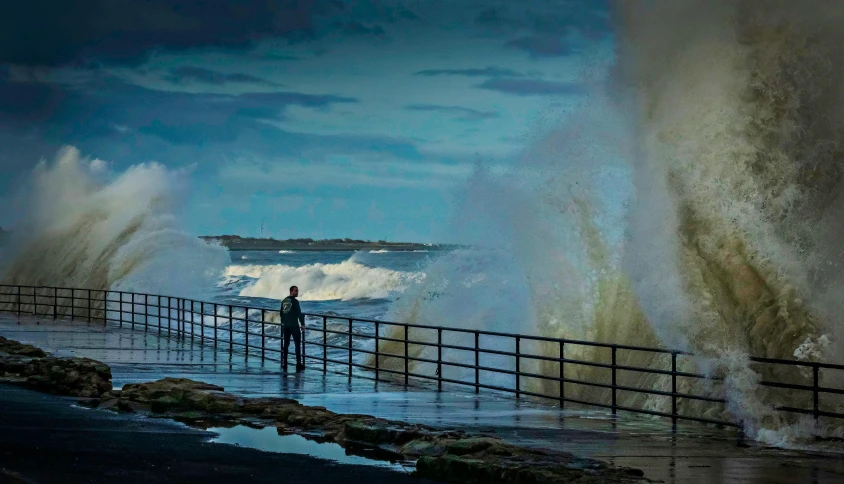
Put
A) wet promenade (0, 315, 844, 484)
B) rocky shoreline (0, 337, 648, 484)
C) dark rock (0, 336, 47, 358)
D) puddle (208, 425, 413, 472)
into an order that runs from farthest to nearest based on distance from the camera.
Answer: dark rock (0, 336, 47, 358), puddle (208, 425, 413, 472), wet promenade (0, 315, 844, 484), rocky shoreline (0, 337, 648, 484)

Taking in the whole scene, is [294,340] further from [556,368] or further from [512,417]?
[512,417]

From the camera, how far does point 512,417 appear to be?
15.2m

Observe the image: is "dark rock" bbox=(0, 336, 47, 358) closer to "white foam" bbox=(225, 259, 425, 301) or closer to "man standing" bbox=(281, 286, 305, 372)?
"man standing" bbox=(281, 286, 305, 372)

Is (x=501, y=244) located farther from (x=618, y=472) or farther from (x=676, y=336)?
(x=618, y=472)

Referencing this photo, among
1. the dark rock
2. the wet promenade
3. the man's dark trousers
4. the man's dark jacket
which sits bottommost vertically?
the wet promenade

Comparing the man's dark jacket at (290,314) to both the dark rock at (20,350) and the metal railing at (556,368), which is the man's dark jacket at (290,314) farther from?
the dark rock at (20,350)

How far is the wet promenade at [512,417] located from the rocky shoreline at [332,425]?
720mm

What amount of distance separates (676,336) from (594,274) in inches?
338

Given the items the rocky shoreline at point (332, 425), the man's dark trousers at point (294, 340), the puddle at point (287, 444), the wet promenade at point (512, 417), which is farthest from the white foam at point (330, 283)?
the puddle at point (287, 444)

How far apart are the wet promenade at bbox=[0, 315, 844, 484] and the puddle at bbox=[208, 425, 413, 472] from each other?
71.5 inches

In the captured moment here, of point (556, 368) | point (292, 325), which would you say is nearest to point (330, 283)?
point (556, 368)

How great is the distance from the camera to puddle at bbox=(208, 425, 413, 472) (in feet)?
37.7

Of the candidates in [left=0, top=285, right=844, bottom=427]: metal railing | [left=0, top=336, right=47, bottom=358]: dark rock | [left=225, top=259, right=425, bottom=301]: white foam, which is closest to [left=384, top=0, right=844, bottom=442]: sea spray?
[left=0, top=285, right=844, bottom=427]: metal railing

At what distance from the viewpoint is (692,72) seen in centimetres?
1966
